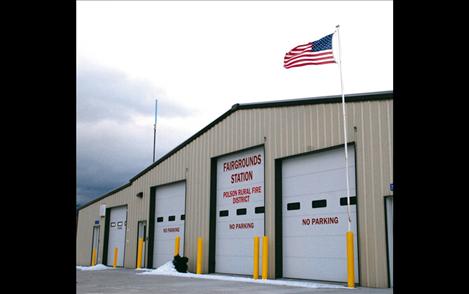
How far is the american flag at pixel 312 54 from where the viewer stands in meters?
14.0

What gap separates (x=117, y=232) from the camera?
28.7 m

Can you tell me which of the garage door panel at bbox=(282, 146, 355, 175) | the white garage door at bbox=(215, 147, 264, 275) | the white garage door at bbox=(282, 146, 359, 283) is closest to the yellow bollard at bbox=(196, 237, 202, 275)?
the white garage door at bbox=(215, 147, 264, 275)

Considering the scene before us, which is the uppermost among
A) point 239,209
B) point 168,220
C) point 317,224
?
point 239,209

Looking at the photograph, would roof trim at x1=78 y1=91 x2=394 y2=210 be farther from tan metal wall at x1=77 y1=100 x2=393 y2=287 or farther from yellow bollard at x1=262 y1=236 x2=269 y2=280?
yellow bollard at x1=262 y1=236 x2=269 y2=280

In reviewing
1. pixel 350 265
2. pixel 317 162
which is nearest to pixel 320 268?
pixel 350 265

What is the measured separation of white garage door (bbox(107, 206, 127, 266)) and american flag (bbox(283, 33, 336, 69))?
1696 centimetres

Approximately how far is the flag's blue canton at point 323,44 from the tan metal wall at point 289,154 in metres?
1.74

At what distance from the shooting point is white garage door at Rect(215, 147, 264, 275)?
17328 mm

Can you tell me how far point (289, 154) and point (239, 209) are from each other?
3737mm

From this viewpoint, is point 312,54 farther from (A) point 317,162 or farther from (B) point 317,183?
(B) point 317,183
